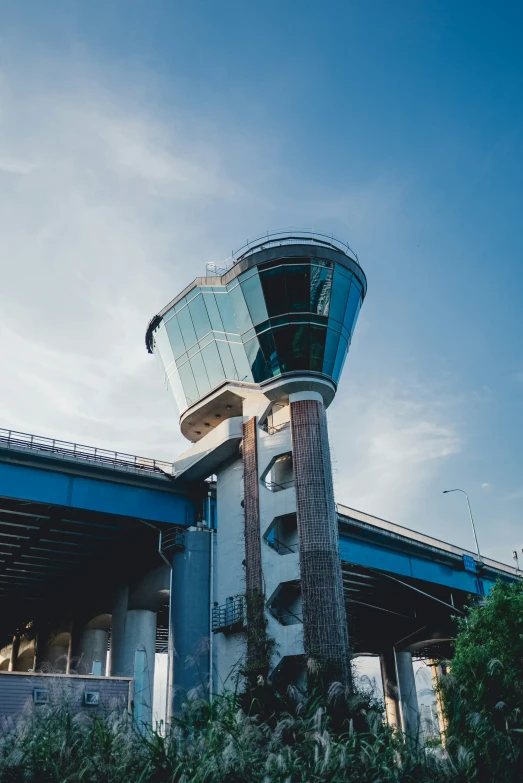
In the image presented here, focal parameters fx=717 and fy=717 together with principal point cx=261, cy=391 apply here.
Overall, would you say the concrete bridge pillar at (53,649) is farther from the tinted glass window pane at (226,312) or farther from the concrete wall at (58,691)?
the tinted glass window pane at (226,312)

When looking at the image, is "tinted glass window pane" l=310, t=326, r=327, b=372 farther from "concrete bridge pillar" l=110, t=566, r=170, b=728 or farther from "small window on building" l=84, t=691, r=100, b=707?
"small window on building" l=84, t=691, r=100, b=707

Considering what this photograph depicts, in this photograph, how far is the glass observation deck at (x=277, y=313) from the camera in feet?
151

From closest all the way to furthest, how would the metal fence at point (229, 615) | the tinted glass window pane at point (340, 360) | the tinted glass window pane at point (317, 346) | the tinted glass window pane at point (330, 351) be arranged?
the metal fence at point (229, 615) < the tinted glass window pane at point (317, 346) < the tinted glass window pane at point (330, 351) < the tinted glass window pane at point (340, 360)

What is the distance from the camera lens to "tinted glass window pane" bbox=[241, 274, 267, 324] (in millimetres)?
46769

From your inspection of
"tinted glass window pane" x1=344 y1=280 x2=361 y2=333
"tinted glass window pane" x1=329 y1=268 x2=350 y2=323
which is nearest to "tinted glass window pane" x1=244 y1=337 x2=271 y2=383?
"tinted glass window pane" x1=329 y1=268 x2=350 y2=323

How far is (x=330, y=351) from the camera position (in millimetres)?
46938

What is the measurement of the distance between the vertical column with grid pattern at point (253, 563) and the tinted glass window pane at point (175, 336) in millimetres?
8824

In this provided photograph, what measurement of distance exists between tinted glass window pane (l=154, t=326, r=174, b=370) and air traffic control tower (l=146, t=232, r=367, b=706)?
142 cm

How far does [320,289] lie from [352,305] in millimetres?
3124

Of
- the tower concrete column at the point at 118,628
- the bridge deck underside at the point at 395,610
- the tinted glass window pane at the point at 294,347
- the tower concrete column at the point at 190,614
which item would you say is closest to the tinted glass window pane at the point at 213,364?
the tinted glass window pane at the point at 294,347

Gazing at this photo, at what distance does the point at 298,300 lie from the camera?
152 ft

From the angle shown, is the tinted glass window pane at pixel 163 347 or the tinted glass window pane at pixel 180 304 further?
the tinted glass window pane at pixel 163 347

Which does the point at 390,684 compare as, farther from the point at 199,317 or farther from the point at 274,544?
the point at 199,317

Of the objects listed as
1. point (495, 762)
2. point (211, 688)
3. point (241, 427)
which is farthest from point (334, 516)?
point (495, 762)
